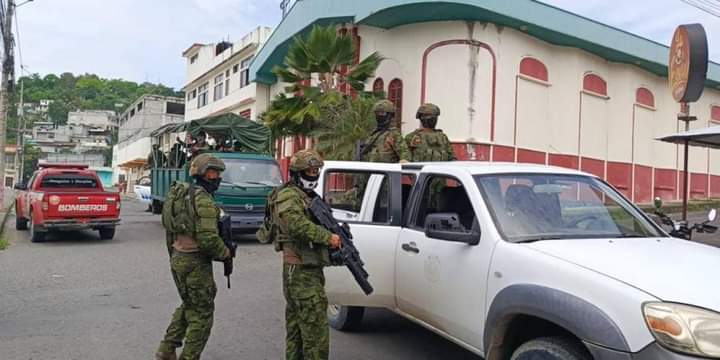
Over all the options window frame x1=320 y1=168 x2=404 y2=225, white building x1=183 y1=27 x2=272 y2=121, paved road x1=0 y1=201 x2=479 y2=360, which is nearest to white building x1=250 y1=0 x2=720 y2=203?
white building x1=183 y1=27 x2=272 y2=121

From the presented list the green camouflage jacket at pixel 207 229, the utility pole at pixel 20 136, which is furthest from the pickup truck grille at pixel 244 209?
the utility pole at pixel 20 136

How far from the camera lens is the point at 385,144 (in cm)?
654

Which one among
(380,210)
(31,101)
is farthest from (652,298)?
(31,101)

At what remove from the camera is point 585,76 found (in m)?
19.0

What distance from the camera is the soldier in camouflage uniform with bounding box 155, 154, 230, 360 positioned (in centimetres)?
431

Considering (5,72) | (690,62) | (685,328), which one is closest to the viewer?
(685,328)

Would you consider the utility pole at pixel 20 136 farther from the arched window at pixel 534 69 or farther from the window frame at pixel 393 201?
the window frame at pixel 393 201

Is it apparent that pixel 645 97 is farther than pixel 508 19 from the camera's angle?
Yes

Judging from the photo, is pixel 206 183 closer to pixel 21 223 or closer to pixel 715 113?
pixel 21 223

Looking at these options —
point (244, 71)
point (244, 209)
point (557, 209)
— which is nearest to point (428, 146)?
point (557, 209)

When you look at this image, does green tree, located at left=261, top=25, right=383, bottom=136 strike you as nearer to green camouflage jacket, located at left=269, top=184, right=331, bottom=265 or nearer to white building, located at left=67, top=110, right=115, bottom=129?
green camouflage jacket, located at left=269, top=184, right=331, bottom=265

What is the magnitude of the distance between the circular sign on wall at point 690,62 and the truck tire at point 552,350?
43.6 feet

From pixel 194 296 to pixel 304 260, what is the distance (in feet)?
3.25

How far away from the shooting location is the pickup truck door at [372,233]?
4.66 m
